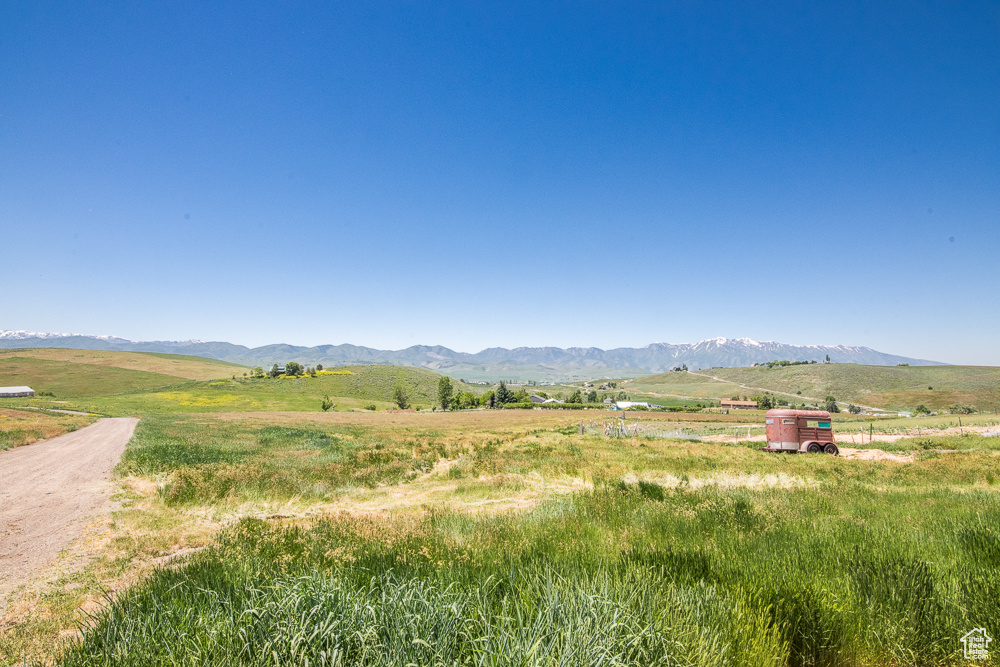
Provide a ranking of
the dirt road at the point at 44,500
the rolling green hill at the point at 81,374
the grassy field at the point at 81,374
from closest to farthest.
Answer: the dirt road at the point at 44,500 < the grassy field at the point at 81,374 < the rolling green hill at the point at 81,374

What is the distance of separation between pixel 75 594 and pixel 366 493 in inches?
341

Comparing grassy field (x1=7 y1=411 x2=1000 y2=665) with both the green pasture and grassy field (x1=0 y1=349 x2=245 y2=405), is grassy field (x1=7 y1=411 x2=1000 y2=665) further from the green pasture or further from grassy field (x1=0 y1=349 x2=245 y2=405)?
the green pasture

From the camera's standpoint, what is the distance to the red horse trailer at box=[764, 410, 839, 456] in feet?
94.2

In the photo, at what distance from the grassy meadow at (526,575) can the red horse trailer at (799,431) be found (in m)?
12.4

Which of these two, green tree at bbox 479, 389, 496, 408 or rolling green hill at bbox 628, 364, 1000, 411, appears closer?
rolling green hill at bbox 628, 364, 1000, 411

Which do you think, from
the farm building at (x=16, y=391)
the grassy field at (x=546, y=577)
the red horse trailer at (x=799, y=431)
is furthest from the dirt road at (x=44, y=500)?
the farm building at (x=16, y=391)

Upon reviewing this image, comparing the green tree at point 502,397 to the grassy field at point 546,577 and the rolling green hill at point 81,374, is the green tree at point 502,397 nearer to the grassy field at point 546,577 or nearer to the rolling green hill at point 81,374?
the grassy field at point 546,577

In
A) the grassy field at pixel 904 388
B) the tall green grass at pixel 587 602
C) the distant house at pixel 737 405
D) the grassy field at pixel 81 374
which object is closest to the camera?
the tall green grass at pixel 587 602

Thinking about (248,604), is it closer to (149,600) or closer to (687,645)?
(149,600)

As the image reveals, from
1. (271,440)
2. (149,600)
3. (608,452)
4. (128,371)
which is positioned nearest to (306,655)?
(149,600)

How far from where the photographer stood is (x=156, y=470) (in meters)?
18.0

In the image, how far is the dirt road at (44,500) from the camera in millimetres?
→ 8492

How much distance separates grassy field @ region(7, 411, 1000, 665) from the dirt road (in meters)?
1.19

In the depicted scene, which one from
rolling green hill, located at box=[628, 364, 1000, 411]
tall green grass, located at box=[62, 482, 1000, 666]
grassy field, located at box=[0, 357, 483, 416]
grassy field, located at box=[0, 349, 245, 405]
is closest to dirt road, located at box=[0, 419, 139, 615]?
tall green grass, located at box=[62, 482, 1000, 666]
